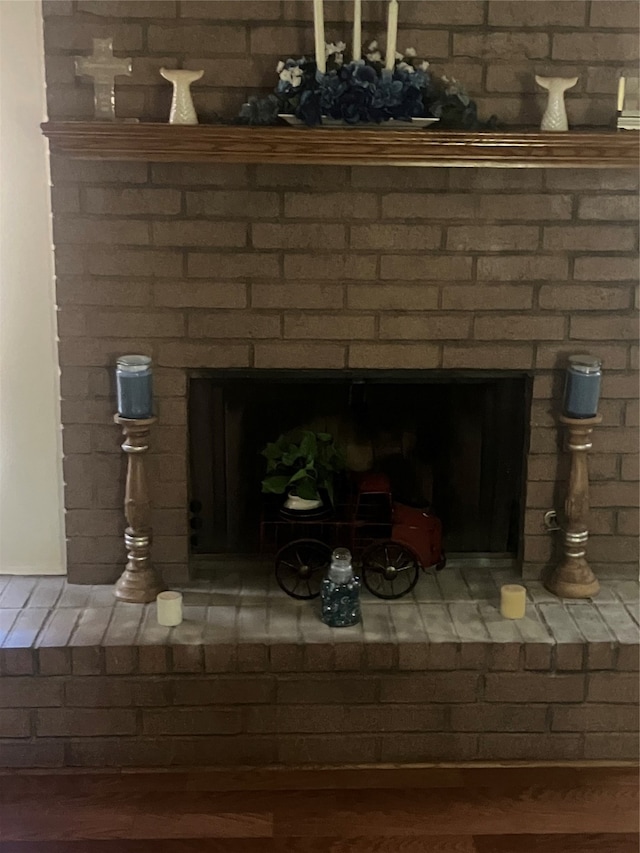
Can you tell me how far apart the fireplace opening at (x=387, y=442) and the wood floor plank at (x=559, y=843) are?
29.8 inches

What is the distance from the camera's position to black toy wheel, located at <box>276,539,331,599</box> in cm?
221

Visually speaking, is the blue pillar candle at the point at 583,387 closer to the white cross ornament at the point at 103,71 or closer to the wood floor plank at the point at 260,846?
the wood floor plank at the point at 260,846

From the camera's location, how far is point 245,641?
2018 millimetres

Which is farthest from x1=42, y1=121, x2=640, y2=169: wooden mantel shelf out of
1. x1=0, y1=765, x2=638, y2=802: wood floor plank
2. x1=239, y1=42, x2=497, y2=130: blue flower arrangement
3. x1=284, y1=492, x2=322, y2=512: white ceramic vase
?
x1=0, y1=765, x2=638, y2=802: wood floor plank

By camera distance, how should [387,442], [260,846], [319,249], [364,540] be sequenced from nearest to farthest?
[260,846]
[319,249]
[364,540]
[387,442]

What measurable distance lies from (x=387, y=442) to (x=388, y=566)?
1.14 feet

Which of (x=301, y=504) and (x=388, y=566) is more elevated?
(x=301, y=504)

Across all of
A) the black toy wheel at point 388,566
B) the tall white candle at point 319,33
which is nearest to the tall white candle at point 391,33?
the tall white candle at point 319,33

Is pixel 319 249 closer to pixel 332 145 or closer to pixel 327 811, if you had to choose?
pixel 332 145

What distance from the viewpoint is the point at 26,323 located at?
7.20 ft

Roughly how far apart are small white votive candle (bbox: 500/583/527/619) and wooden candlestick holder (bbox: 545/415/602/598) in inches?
7.0

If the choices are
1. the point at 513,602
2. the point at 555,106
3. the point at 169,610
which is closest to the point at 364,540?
the point at 513,602

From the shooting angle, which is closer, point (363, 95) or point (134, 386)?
point (363, 95)

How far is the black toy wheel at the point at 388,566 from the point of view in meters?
2.21
